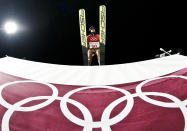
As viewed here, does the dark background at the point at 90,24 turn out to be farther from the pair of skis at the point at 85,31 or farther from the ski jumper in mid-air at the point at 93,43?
the ski jumper in mid-air at the point at 93,43

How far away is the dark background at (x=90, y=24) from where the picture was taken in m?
5.04

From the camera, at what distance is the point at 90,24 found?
523 cm

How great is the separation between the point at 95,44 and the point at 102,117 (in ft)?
10.9

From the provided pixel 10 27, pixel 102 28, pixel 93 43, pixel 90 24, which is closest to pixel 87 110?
pixel 93 43

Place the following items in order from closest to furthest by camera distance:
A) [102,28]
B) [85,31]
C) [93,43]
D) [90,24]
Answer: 1. [93,43]
2. [85,31]
3. [102,28]
4. [90,24]

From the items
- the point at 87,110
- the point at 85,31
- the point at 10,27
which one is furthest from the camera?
the point at 10,27

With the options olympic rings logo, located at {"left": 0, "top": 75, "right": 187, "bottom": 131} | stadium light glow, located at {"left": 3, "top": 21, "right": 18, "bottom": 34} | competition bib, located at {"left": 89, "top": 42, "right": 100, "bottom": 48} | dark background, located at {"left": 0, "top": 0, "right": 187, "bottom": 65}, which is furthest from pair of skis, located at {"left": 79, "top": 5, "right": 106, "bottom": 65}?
olympic rings logo, located at {"left": 0, "top": 75, "right": 187, "bottom": 131}

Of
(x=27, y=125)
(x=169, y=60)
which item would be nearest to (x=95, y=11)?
(x=169, y=60)

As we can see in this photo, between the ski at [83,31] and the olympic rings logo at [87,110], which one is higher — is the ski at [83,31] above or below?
above

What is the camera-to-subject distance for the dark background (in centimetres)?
504

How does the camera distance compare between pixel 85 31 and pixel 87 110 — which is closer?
pixel 87 110

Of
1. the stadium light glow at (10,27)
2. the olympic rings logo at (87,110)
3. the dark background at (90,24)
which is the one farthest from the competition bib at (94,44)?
the olympic rings logo at (87,110)

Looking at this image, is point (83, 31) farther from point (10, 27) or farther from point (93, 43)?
point (10, 27)

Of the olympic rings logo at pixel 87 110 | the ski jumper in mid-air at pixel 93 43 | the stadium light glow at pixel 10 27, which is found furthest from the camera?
the stadium light glow at pixel 10 27
